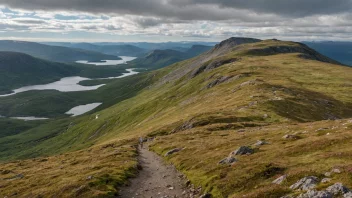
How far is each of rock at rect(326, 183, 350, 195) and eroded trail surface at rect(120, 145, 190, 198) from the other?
56.3 feet

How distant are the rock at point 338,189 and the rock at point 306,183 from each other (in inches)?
74.2

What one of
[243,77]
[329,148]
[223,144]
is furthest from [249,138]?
[243,77]

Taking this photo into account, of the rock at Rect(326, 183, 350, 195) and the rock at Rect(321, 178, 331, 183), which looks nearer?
the rock at Rect(326, 183, 350, 195)

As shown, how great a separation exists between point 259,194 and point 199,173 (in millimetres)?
15027

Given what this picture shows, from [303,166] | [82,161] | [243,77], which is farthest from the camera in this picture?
[243,77]

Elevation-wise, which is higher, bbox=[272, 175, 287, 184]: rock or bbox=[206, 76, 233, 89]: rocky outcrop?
bbox=[272, 175, 287, 184]: rock

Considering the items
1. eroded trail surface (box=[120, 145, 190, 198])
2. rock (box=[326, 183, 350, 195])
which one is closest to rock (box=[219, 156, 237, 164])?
eroded trail surface (box=[120, 145, 190, 198])

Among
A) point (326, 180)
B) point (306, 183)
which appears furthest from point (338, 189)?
point (306, 183)

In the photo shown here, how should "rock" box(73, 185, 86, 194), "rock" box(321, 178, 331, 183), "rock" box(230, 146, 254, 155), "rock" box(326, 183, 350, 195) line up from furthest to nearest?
"rock" box(230, 146, 254, 155), "rock" box(73, 185, 86, 194), "rock" box(321, 178, 331, 183), "rock" box(326, 183, 350, 195)

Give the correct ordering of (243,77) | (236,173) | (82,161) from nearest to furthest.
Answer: (236,173) < (82,161) < (243,77)

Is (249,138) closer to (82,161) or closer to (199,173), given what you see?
(199,173)

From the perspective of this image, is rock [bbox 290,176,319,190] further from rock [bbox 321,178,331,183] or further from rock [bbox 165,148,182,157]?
rock [bbox 165,148,182,157]

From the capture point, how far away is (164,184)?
141 feet

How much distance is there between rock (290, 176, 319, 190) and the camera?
27.6 m
